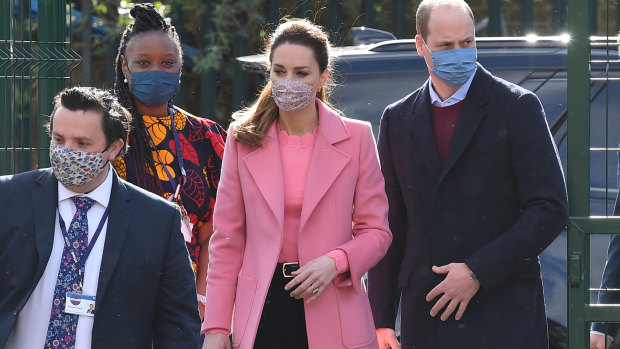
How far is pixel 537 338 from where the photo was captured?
4180 millimetres

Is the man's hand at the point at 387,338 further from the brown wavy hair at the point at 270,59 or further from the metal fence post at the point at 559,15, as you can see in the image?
the metal fence post at the point at 559,15

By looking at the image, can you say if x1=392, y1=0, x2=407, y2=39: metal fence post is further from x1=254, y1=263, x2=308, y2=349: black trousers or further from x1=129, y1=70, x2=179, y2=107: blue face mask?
x1=254, y1=263, x2=308, y2=349: black trousers

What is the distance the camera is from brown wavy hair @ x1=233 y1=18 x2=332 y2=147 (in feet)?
14.2

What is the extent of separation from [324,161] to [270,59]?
18.8 inches

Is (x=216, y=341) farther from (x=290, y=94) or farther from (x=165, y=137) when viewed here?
(x=165, y=137)

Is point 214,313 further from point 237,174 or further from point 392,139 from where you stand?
point 392,139

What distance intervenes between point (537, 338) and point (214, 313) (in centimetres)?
120

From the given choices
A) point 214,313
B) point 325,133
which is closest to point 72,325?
point 214,313

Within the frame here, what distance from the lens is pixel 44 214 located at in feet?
12.5

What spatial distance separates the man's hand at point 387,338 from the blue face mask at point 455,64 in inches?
39.7

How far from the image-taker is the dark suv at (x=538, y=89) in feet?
17.5

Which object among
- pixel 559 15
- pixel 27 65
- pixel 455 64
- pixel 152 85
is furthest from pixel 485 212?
pixel 559 15

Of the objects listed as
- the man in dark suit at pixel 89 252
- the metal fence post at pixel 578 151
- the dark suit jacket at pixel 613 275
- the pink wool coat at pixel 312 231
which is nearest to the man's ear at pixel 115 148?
the man in dark suit at pixel 89 252

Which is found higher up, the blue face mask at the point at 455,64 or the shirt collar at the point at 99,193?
the blue face mask at the point at 455,64
